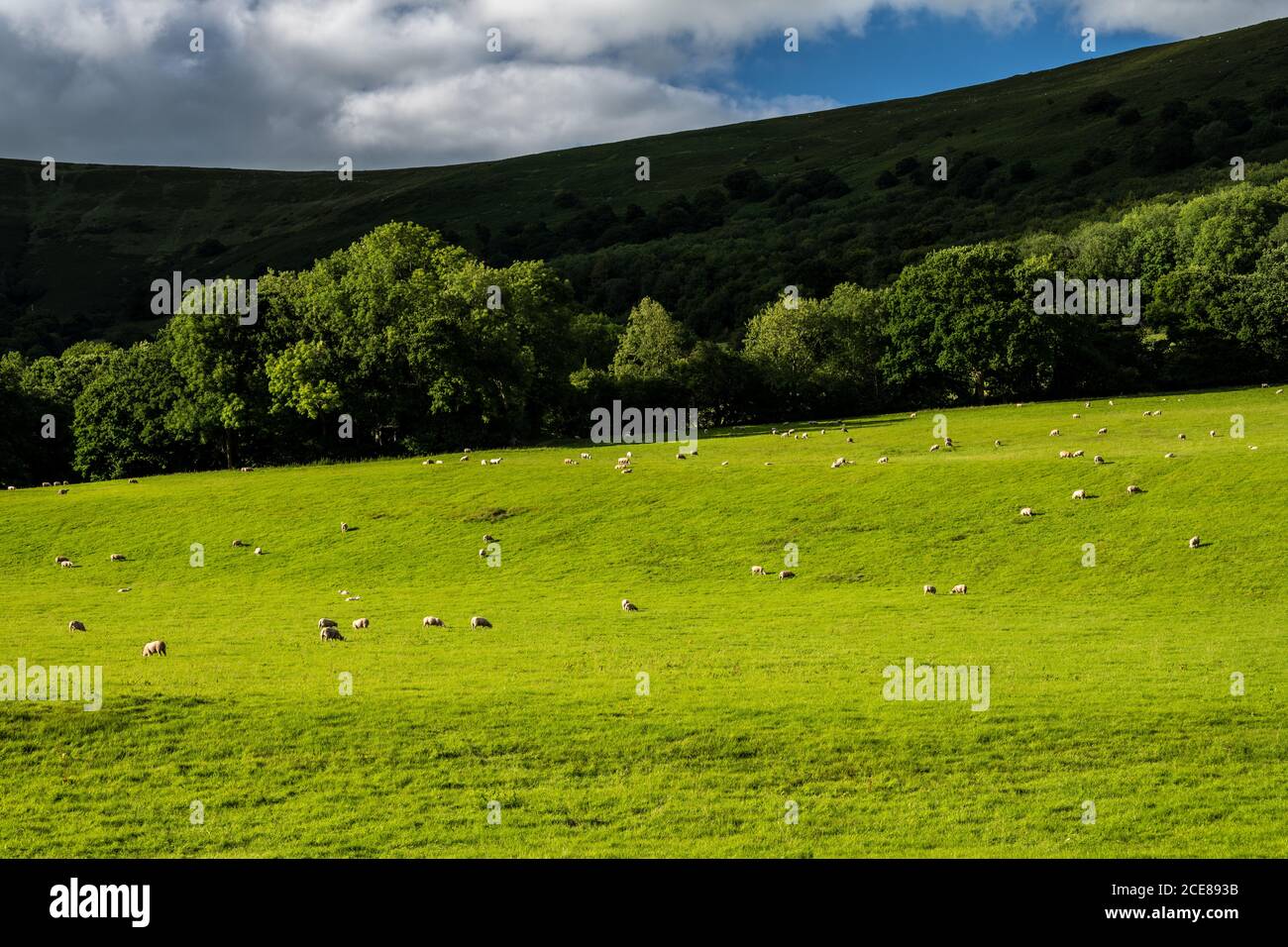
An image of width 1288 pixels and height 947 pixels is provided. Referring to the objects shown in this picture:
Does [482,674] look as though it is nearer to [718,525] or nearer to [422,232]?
[718,525]

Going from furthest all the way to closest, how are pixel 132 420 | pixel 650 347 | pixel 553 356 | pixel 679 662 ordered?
pixel 650 347 → pixel 553 356 → pixel 132 420 → pixel 679 662

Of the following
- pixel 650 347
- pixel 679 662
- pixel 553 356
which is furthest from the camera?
pixel 650 347

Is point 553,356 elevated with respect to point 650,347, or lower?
lower

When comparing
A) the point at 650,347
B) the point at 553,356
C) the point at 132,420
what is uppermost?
the point at 650,347

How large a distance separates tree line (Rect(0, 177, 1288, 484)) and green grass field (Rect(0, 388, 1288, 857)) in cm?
2030

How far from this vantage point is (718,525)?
4438cm

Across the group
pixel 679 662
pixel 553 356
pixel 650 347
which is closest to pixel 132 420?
pixel 553 356

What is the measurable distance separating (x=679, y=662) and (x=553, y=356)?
205 feet

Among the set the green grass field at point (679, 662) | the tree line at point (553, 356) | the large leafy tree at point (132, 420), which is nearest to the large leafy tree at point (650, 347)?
the tree line at point (553, 356)

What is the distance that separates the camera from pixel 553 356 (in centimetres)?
8531

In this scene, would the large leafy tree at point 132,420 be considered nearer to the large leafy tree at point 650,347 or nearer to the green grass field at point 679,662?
the green grass field at point 679,662

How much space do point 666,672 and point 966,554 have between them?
18459mm

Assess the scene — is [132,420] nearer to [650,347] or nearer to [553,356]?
[553,356]

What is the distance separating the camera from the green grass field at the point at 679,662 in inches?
607
